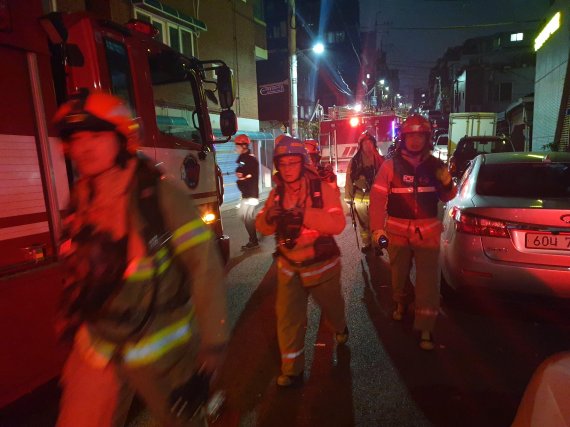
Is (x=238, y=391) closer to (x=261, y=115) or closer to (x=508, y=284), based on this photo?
(x=508, y=284)

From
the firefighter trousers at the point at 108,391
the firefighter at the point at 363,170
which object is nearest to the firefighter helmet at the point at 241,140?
the firefighter at the point at 363,170

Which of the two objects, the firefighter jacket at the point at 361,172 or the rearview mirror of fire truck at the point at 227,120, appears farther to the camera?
the firefighter jacket at the point at 361,172

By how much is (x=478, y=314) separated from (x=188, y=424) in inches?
144

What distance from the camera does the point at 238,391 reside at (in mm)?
3092

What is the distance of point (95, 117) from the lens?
5.43 feet

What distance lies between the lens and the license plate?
3498mm

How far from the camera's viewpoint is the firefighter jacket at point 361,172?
21.1 feet

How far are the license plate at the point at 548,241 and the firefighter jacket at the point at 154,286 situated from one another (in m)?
3.02

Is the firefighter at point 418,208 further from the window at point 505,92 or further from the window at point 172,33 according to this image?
the window at point 505,92

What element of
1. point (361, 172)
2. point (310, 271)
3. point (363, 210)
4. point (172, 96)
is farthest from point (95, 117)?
point (363, 210)

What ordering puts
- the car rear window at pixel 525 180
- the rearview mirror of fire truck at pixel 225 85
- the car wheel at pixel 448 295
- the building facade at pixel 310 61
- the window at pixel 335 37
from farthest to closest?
the window at pixel 335 37, the building facade at pixel 310 61, the car wheel at pixel 448 295, the rearview mirror of fire truck at pixel 225 85, the car rear window at pixel 525 180

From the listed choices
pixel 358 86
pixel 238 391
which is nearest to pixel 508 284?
pixel 238 391

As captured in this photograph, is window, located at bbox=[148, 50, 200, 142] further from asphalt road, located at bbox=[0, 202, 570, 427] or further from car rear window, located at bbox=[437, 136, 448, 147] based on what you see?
car rear window, located at bbox=[437, 136, 448, 147]

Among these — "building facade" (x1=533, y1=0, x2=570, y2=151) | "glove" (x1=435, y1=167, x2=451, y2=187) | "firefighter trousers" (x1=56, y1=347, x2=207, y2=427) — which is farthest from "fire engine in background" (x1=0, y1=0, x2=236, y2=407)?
"building facade" (x1=533, y1=0, x2=570, y2=151)
